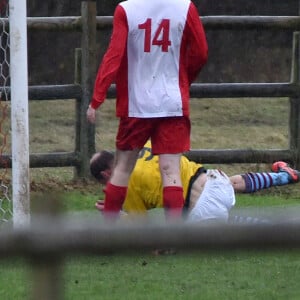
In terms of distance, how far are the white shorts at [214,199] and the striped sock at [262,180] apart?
2.13 feet

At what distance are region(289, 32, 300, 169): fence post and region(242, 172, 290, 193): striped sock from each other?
1.35 meters

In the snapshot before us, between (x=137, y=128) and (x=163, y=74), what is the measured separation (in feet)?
1.09

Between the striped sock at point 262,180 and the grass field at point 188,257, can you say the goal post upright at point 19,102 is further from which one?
the striped sock at point 262,180

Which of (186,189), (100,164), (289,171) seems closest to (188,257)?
(186,189)

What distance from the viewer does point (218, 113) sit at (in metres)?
14.6

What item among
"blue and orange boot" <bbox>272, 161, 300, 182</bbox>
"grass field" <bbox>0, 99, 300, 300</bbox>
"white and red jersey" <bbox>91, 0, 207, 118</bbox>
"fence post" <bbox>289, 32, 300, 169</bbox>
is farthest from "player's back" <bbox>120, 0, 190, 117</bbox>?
"fence post" <bbox>289, 32, 300, 169</bbox>

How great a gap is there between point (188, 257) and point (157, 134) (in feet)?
12.8

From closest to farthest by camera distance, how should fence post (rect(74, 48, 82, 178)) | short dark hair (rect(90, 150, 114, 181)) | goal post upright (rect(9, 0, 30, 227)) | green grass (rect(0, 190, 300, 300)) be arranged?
green grass (rect(0, 190, 300, 300))
goal post upright (rect(9, 0, 30, 227))
short dark hair (rect(90, 150, 114, 181))
fence post (rect(74, 48, 82, 178))

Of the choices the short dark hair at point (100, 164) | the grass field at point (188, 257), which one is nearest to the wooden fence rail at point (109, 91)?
the grass field at point (188, 257)

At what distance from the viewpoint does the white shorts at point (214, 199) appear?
6562mm

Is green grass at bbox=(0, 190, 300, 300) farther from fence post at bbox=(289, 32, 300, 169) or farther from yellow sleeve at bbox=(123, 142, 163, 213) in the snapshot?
fence post at bbox=(289, 32, 300, 169)

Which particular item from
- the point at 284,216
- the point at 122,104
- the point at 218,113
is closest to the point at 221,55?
the point at 218,113

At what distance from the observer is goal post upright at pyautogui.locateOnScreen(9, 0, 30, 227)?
617cm

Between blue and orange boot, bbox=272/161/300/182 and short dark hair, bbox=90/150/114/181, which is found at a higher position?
short dark hair, bbox=90/150/114/181
